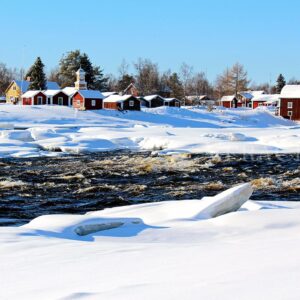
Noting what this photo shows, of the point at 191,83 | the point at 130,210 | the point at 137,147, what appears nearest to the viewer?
the point at 130,210

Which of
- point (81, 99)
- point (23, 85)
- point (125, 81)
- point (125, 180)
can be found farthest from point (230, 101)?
point (125, 180)

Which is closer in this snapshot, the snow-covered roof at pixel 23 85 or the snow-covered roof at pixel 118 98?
the snow-covered roof at pixel 118 98

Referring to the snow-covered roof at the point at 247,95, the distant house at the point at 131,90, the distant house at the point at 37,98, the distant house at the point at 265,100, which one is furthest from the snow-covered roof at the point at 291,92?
the snow-covered roof at the point at 247,95

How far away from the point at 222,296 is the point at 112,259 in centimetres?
210

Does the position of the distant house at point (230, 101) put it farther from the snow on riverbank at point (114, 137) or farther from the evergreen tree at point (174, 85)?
the snow on riverbank at point (114, 137)

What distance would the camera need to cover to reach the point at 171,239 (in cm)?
684

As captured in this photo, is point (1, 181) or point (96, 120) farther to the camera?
point (96, 120)

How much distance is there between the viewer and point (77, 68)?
300ft

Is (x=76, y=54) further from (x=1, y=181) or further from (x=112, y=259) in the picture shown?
(x=112, y=259)

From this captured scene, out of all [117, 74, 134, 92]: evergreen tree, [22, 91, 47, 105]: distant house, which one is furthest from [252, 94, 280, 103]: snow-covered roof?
[22, 91, 47, 105]: distant house

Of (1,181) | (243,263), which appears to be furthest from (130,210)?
(1,181)

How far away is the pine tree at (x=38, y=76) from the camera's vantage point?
8012 centimetres

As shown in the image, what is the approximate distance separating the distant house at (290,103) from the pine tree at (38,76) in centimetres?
3408

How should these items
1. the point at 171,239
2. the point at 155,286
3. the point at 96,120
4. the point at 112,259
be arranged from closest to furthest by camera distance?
the point at 155,286
the point at 112,259
the point at 171,239
the point at 96,120
